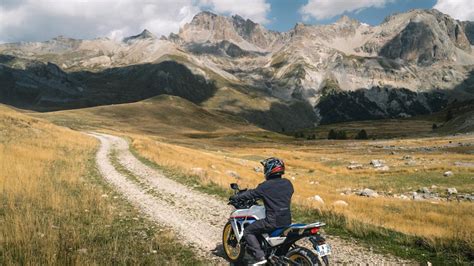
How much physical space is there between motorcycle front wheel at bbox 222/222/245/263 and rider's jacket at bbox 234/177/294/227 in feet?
4.97

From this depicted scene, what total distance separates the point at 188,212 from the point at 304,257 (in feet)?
29.6

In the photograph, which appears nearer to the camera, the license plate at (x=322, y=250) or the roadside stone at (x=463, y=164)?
the license plate at (x=322, y=250)

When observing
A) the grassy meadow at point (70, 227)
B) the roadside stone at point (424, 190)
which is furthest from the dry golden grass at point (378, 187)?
the grassy meadow at point (70, 227)

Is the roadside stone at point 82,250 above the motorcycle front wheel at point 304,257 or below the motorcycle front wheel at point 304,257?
below

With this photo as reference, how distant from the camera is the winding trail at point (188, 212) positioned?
36.9ft

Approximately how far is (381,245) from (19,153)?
26335mm

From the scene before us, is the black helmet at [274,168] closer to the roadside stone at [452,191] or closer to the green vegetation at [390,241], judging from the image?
the green vegetation at [390,241]

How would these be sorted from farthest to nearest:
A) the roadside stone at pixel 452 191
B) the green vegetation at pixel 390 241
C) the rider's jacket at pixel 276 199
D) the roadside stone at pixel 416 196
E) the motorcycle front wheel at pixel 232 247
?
1. the roadside stone at pixel 452 191
2. the roadside stone at pixel 416 196
3. the green vegetation at pixel 390 241
4. the motorcycle front wheel at pixel 232 247
5. the rider's jacket at pixel 276 199

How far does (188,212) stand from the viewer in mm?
16453

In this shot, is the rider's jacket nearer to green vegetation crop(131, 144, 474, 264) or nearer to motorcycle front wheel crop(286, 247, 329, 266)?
motorcycle front wheel crop(286, 247, 329, 266)

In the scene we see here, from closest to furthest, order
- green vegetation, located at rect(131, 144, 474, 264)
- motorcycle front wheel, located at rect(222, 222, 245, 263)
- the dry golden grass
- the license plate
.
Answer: the license plate, motorcycle front wheel, located at rect(222, 222, 245, 263), green vegetation, located at rect(131, 144, 474, 264), the dry golden grass

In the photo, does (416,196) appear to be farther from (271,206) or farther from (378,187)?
(271,206)

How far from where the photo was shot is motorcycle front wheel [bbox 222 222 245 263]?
10382 mm

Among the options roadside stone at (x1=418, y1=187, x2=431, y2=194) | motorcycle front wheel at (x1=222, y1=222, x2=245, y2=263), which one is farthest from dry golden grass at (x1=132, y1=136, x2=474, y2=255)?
motorcycle front wheel at (x1=222, y1=222, x2=245, y2=263)
